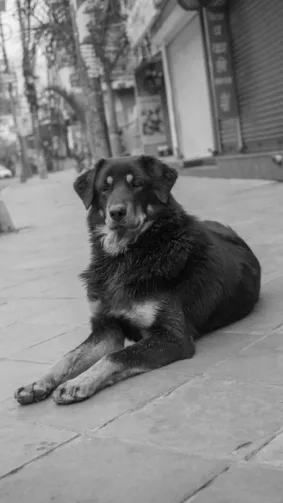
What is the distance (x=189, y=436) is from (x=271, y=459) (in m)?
0.40

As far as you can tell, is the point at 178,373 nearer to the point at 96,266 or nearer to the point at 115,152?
the point at 96,266

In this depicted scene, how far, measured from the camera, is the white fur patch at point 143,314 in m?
3.66

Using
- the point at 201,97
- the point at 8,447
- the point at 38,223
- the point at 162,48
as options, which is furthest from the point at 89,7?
the point at 8,447

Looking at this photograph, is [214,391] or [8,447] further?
[214,391]

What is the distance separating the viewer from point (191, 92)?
2119 cm

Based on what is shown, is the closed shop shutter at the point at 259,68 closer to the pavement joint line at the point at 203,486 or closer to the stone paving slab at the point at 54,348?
the stone paving slab at the point at 54,348

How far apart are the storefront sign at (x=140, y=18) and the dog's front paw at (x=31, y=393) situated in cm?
1741

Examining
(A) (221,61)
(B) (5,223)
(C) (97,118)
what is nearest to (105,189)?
(B) (5,223)

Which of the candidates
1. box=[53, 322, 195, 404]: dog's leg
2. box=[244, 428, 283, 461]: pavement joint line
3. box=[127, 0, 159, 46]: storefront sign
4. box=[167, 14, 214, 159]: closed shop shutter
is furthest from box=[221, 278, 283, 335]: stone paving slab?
box=[127, 0, 159, 46]: storefront sign

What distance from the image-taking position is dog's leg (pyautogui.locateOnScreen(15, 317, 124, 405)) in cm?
335

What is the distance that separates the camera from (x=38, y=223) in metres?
12.8

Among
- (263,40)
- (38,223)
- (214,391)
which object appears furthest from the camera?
(263,40)

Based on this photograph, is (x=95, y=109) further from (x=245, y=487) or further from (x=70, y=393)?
(x=245, y=487)

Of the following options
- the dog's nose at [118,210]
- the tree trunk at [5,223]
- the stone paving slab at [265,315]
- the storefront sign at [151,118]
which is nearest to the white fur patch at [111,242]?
the dog's nose at [118,210]
